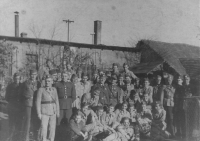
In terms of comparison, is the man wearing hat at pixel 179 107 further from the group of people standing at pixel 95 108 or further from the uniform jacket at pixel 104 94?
the uniform jacket at pixel 104 94

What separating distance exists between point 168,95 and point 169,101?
17cm

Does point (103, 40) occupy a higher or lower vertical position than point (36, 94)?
higher

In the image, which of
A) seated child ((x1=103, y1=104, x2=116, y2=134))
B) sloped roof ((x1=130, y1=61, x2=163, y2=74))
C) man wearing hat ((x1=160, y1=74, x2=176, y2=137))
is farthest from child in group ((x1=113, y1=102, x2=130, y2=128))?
sloped roof ((x1=130, y1=61, x2=163, y2=74))

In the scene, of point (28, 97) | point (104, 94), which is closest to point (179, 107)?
point (104, 94)

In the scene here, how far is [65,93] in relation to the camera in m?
6.69

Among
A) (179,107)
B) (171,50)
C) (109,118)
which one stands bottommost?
(109,118)

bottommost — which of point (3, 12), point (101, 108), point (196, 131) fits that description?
point (196, 131)

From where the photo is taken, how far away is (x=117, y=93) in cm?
768

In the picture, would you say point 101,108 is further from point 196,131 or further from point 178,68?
point 178,68

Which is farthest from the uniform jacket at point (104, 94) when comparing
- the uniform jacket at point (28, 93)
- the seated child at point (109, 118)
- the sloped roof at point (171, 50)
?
the sloped roof at point (171, 50)

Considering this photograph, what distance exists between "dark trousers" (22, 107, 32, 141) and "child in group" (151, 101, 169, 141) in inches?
123

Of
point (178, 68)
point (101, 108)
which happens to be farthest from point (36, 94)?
point (178, 68)

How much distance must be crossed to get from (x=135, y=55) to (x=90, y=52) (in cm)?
533

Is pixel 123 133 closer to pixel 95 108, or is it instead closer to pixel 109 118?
pixel 109 118
